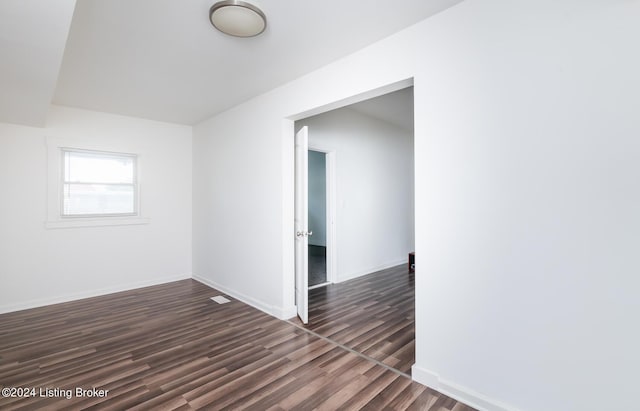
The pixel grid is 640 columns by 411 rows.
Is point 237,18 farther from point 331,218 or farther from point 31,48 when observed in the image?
point 331,218

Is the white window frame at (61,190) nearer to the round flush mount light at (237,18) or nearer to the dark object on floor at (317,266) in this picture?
the dark object on floor at (317,266)

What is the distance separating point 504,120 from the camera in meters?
1.81

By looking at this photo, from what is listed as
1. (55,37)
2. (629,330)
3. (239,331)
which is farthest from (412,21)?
(239,331)

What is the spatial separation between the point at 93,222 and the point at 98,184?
58 centimetres

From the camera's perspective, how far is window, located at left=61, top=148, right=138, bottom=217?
4211 mm

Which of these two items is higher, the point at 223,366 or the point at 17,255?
the point at 17,255

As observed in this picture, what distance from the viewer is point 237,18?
209cm

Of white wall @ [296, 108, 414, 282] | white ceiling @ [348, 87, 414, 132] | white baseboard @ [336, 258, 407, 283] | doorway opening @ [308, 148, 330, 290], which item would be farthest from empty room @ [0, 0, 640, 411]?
doorway opening @ [308, 148, 330, 290]

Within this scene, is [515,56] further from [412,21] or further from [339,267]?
[339,267]

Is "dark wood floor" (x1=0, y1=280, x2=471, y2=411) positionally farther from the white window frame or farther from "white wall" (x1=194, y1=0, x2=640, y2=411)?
the white window frame

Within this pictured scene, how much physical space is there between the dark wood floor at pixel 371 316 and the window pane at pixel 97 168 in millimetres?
3456

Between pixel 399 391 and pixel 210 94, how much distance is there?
3.64 m

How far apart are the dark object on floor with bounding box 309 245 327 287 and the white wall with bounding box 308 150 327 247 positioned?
0.40 metres

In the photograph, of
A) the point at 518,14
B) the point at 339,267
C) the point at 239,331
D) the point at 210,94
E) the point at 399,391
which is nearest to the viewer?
the point at 518,14
